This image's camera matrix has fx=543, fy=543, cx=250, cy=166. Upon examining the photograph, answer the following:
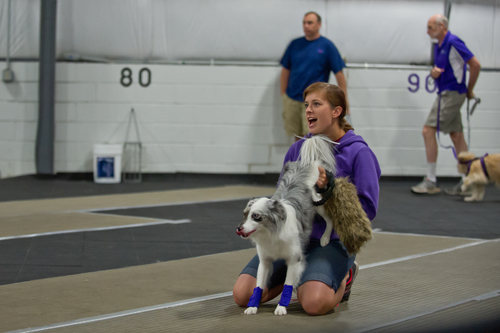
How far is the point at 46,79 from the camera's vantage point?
6.30 meters

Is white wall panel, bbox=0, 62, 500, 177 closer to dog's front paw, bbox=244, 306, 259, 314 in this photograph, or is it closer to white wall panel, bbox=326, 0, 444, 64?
white wall panel, bbox=326, 0, 444, 64

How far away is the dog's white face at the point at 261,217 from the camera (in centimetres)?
192

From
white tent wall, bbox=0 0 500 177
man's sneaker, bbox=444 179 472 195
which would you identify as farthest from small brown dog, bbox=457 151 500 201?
white tent wall, bbox=0 0 500 177

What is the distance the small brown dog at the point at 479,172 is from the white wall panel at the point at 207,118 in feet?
4.50

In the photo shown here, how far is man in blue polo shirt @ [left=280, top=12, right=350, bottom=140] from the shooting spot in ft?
19.5

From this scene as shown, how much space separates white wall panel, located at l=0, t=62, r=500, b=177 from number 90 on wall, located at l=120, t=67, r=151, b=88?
51mm

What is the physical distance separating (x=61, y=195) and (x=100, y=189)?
21.8 inches

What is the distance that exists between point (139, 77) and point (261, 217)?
4984mm

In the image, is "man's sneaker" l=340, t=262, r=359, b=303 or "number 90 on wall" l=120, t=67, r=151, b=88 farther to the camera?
"number 90 on wall" l=120, t=67, r=151, b=88

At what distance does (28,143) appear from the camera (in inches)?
256

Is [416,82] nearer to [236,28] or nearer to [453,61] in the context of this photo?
[453,61]

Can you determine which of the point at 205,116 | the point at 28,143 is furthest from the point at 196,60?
the point at 28,143

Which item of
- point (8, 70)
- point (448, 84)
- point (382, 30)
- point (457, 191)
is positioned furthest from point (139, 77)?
point (457, 191)

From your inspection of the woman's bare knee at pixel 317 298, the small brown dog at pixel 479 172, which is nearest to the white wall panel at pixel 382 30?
the small brown dog at pixel 479 172
